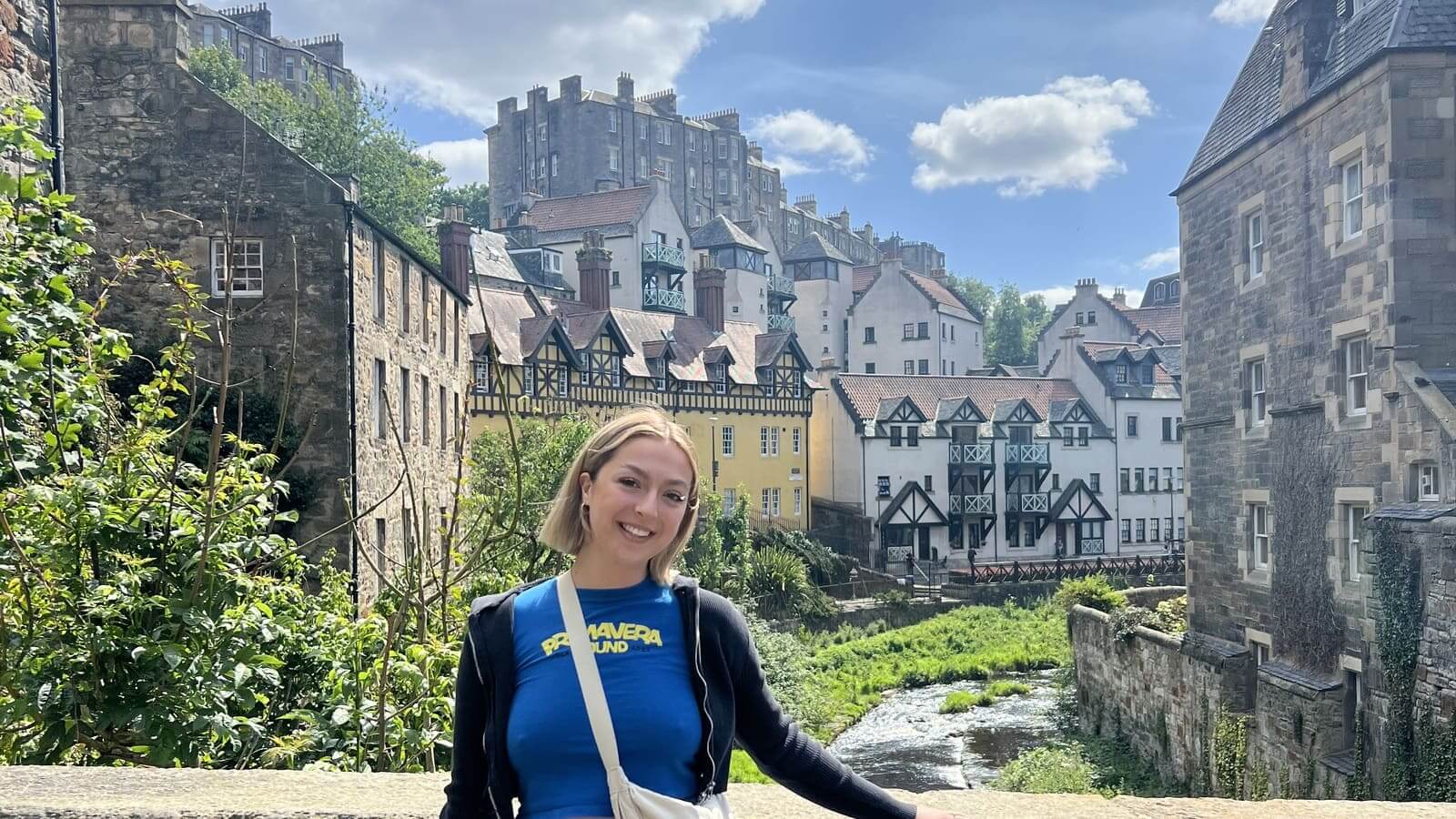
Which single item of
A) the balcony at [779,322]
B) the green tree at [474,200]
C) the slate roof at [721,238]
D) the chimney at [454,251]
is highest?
the green tree at [474,200]

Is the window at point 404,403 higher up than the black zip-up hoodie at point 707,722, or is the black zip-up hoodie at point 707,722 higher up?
the window at point 404,403

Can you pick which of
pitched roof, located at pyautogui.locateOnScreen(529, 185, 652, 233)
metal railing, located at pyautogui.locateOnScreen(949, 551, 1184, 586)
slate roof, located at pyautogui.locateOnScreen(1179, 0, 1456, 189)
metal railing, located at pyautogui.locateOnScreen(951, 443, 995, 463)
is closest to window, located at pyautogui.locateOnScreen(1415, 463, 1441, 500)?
slate roof, located at pyautogui.locateOnScreen(1179, 0, 1456, 189)

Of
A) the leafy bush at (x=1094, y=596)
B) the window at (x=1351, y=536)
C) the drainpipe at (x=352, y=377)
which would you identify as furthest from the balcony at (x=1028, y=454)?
the drainpipe at (x=352, y=377)

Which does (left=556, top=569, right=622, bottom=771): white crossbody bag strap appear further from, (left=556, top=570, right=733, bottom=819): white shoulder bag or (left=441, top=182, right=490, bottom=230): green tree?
(left=441, top=182, right=490, bottom=230): green tree

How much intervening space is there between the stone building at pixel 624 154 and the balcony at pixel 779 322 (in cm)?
1437

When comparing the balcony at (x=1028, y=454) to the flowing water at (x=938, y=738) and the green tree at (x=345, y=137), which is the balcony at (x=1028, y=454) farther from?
the green tree at (x=345, y=137)

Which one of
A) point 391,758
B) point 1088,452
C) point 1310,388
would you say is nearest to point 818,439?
point 1088,452

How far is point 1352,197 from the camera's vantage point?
15789 millimetres

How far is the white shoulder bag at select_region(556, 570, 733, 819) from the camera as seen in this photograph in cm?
200

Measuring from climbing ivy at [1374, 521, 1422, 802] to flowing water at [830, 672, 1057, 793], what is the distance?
7761 mm

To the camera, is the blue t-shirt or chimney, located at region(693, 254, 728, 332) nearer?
the blue t-shirt

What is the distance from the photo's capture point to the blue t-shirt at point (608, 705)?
2033 mm

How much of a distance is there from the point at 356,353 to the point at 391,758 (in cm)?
1194

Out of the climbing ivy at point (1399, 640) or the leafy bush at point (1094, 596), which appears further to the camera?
the leafy bush at point (1094, 596)
